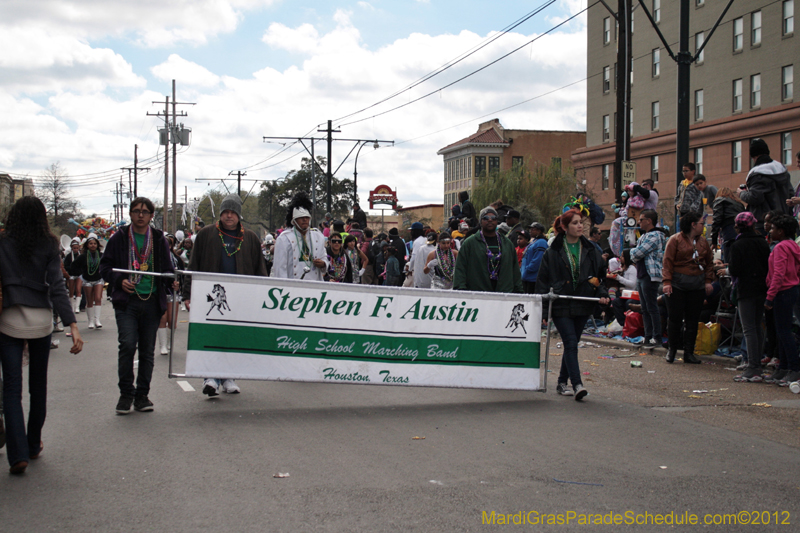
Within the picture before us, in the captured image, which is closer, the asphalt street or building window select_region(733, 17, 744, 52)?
the asphalt street

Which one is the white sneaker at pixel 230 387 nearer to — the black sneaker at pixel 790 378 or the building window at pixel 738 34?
the black sneaker at pixel 790 378

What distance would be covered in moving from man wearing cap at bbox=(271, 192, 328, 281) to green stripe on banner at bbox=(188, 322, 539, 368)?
1722mm

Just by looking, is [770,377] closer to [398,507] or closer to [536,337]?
[536,337]

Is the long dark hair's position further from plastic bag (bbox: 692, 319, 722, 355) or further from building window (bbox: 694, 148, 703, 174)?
building window (bbox: 694, 148, 703, 174)

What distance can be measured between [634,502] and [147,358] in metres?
4.71

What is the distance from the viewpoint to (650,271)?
38.1 ft

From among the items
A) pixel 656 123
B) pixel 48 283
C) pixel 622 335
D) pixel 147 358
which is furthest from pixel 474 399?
pixel 656 123

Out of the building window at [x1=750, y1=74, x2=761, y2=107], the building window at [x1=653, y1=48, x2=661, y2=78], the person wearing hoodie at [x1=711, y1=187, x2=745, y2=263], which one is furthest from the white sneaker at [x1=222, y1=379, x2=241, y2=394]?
the building window at [x1=653, y1=48, x2=661, y2=78]

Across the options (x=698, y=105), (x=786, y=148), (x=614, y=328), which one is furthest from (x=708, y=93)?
(x=614, y=328)

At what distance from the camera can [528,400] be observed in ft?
26.1

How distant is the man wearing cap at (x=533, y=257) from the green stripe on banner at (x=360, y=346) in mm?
5496

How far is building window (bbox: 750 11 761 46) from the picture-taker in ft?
124

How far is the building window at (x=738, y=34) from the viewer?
128ft

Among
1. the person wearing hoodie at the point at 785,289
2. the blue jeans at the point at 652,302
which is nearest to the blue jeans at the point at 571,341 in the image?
the person wearing hoodie at the point at 785,289
